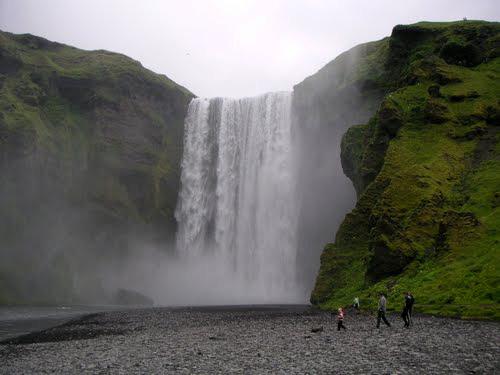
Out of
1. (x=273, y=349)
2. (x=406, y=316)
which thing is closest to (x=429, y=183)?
(x=406, y=316)

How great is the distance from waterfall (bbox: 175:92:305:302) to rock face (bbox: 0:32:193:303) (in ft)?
13.3

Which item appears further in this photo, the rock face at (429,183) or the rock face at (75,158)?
the rock face at (75,158)

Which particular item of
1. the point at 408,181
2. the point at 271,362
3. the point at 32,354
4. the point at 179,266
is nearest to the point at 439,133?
the point at 408,181

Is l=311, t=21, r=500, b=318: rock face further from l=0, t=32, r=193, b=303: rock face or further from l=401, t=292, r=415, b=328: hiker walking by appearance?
l=0, t=32, r=193, b=303: rock face

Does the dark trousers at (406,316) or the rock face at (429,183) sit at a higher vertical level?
the rock face at (429,183)

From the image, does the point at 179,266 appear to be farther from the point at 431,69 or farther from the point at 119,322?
the point at 431,69

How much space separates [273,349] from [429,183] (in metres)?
22.5

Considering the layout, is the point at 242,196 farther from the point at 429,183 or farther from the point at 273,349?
the point at 273,349

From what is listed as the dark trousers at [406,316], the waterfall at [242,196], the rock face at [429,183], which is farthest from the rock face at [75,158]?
the dark trousers at [406,316]

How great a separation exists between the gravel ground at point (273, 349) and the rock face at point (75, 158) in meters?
35.1

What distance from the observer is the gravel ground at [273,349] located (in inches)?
579

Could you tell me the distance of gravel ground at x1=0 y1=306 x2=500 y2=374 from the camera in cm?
1470

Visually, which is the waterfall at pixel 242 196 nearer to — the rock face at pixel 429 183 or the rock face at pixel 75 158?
the rock face at pixel 75 158

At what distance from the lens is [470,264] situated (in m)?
27.3
